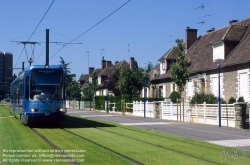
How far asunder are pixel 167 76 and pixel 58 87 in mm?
26045

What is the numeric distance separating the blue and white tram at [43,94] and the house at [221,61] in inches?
436

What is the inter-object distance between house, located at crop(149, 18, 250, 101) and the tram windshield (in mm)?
11077

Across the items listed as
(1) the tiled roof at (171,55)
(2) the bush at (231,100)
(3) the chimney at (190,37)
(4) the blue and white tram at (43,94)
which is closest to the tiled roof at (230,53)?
(3) the chimney at (190,37)

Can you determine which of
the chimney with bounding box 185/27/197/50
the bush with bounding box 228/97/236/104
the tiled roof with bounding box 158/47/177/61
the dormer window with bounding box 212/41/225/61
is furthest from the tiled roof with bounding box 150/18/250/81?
the bush with bounding box 228/97/236/104

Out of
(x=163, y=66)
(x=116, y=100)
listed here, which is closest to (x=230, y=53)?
(x=163, y=66)

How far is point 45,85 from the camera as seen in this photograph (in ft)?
69.7

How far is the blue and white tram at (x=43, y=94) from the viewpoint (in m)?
20.9

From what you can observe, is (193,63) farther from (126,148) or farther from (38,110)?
(126,148)

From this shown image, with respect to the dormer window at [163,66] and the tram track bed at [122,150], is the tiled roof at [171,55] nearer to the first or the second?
the dormer window at [163,66]

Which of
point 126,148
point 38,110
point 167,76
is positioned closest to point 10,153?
point 126,148

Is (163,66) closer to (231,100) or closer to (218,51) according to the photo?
(218,51)

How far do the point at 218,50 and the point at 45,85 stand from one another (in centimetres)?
2014

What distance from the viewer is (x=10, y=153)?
38.7 ft

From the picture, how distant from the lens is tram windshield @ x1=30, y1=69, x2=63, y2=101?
829 inches
